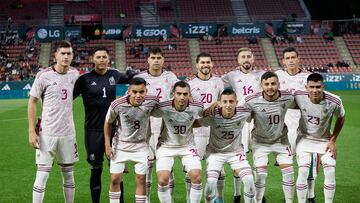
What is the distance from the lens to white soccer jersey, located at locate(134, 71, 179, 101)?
799 centimetres

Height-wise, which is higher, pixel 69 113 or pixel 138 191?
pixel 69 113

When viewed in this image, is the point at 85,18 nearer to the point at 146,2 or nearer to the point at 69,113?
the point at 146,2

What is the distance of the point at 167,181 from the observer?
6.93 metres

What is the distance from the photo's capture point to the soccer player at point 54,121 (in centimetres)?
709

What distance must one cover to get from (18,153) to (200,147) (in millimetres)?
6835

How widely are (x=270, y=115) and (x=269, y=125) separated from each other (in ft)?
0.50

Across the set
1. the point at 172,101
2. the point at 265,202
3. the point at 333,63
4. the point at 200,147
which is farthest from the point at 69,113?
the point at 333,63

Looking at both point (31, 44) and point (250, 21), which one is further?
point (250, 21)

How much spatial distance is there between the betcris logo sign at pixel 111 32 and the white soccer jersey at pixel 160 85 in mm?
31598

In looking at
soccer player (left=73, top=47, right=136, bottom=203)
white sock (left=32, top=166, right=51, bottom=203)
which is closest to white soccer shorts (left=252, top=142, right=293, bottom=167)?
soccer player (left=73, top=47, right=136, bottom=203)

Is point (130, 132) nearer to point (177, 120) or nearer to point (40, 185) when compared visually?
point (177, 120)

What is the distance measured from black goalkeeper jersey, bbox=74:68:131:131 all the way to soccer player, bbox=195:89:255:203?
1421 millimetres

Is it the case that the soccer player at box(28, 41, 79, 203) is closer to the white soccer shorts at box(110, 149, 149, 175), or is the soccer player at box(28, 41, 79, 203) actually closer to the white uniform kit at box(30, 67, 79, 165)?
the white uniform kit at box(30, 67, 79, 165)

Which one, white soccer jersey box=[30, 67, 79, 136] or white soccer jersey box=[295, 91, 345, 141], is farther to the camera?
white soccer jersey box=[295, 91, 345, 141]
